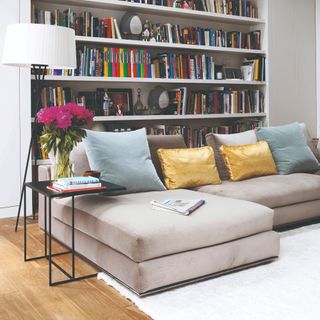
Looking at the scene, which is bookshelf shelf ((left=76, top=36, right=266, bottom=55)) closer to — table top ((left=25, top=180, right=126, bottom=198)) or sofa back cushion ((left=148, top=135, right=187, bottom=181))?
sofa back cushion ((left=148, top=135, right=187, bottom=181))

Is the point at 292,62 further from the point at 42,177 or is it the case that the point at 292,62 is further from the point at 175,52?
the point at 42,177

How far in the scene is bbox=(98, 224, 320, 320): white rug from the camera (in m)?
2.24

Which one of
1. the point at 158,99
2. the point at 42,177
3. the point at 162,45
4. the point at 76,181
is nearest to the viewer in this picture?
the point at 76,181

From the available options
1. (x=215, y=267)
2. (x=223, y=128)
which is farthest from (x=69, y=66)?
(x=223, y=128)

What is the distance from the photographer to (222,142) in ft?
13.6

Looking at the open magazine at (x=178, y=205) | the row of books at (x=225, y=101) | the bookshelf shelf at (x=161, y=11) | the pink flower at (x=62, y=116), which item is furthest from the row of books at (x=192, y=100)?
the open magazine at (x=178, y=205)

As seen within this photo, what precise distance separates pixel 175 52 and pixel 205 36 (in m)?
0.39

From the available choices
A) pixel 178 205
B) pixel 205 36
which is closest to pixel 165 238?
pixel 178 205

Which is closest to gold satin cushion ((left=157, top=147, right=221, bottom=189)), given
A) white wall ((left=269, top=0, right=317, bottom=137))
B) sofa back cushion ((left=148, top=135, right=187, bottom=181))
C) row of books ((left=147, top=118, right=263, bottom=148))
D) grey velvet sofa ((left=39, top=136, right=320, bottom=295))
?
sofa back cushion ((left=148, top=135, right=187, bottom=181))

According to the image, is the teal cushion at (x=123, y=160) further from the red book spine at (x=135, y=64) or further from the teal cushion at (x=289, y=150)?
the red book spine at (x=135, y=64)

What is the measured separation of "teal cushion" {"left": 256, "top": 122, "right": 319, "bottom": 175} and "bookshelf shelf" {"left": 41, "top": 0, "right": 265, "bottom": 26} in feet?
5.38

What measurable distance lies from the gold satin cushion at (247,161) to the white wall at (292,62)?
1.69 metres

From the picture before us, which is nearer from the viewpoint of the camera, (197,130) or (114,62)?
(114,62)

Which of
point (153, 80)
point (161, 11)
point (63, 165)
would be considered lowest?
point (63, 165)
